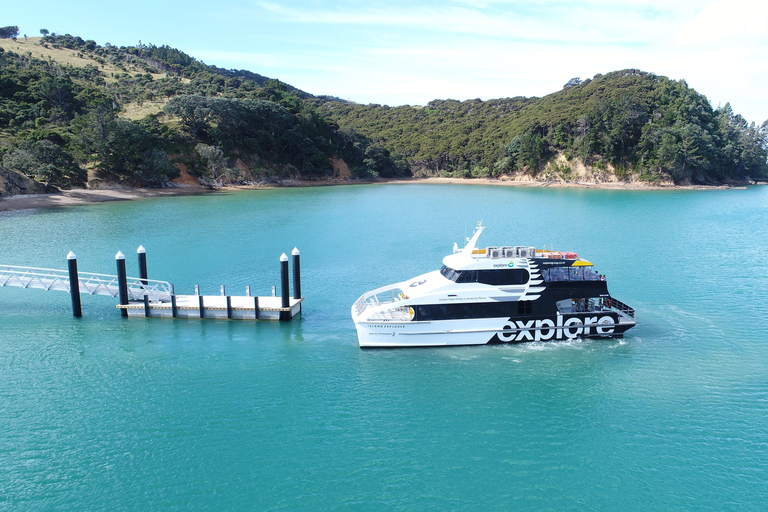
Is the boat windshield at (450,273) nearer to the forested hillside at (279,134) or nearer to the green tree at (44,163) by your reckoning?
the green tree at (44,163)

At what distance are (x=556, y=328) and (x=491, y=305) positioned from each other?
12.1 ft

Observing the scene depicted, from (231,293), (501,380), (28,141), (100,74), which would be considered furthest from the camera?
(100,74)

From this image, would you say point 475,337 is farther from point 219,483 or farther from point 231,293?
point 231,293

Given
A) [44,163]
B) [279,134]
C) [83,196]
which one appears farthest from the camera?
[279,134]

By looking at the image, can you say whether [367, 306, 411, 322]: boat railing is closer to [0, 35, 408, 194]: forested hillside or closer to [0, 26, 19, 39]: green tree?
[0, 35, 408, 194]: forested hillside

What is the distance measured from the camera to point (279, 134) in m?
118

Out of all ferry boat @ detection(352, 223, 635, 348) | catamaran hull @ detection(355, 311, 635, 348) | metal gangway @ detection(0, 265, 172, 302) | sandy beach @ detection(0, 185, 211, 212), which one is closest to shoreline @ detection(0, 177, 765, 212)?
sandy beach @ detection(0, 185, 211, 212)

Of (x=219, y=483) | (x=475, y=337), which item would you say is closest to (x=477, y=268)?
(x=475, y=337)

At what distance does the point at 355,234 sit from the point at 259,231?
1057 centimetres

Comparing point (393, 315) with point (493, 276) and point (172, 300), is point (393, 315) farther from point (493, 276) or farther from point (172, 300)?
point (172, 300)

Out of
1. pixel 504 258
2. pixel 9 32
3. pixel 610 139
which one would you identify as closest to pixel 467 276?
pixel 504 258

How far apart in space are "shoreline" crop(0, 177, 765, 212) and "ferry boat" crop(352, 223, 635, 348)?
208 ft

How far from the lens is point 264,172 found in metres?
111

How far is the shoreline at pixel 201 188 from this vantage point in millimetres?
68250
